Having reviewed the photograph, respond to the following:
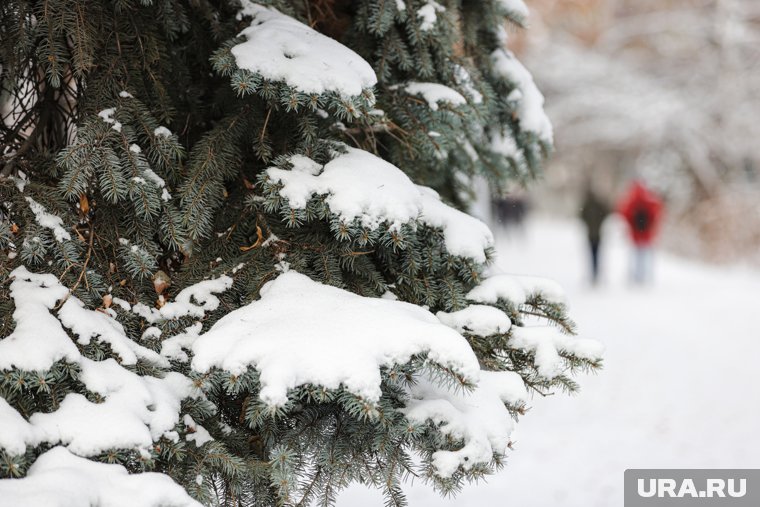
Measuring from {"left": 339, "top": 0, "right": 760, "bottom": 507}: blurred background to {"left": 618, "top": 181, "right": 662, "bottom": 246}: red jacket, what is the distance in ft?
0.10

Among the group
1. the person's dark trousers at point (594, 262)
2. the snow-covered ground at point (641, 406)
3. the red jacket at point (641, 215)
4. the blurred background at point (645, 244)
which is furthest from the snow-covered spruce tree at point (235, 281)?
the red jacket at point (641, 215)

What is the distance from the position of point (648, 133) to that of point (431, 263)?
16.0m

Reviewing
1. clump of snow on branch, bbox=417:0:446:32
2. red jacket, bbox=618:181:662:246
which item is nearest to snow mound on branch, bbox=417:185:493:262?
clump of snow on branch, bbox=417:0:446:32

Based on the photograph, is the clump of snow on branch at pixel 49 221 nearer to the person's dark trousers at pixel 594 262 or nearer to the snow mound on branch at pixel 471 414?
the snow mound on branch at pixel 471 414

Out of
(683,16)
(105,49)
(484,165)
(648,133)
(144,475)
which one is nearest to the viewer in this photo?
(144,475)

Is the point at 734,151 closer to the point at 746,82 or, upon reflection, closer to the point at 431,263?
the point at 746,82

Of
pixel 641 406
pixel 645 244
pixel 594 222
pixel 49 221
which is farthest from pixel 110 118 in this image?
pixel 645 244

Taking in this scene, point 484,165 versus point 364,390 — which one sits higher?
point 484,165

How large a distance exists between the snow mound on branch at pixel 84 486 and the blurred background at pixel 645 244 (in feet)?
8.54

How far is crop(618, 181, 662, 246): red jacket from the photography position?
10.2 metres

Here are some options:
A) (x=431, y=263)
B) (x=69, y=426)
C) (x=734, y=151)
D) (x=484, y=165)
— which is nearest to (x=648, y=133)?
(x=734, y=151)

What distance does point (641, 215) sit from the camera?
33.6ft

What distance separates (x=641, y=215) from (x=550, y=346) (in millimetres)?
8797

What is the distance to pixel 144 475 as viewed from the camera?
1.70 metres
